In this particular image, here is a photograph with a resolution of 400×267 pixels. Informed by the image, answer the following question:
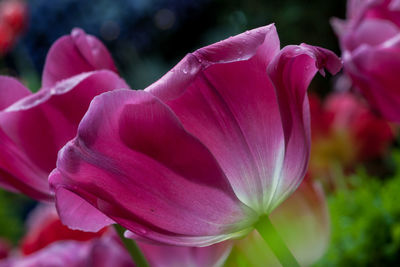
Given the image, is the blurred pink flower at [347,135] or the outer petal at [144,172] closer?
the outer petal at [144,172]

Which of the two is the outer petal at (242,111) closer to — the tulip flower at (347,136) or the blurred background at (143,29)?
the tulip flower at (347,136)

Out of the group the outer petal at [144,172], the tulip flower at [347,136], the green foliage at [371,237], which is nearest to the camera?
Answer: the outer petal at [144,172]

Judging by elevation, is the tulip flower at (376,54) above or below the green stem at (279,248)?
below

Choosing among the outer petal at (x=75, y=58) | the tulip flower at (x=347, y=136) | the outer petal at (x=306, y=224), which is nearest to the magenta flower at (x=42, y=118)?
the outer petal at (x=75, y=58)

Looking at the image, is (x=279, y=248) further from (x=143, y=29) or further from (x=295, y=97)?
(x=143, y=29)

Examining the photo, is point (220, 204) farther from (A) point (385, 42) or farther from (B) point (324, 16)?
(B) point (324, 16)

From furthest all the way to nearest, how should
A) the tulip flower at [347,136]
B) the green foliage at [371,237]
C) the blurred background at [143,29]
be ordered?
1. the blurred background at [143,29]
2. the tulip flower at [347,136]
3. the green foliage at [371,237]

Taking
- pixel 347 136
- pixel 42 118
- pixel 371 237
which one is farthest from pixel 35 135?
pixel 347 136
